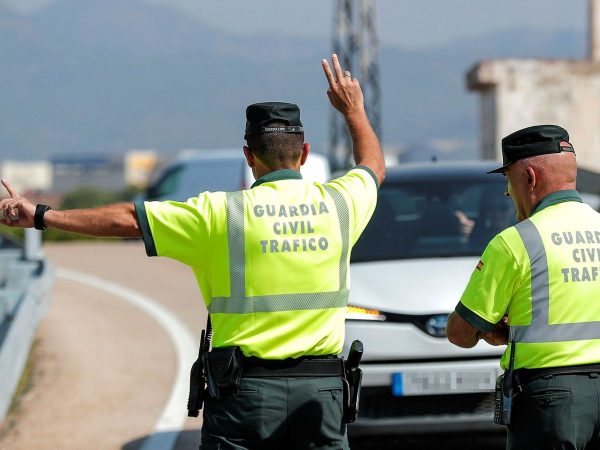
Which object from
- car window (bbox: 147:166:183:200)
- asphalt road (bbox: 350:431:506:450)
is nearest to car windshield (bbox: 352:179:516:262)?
asphalt road (bbox: 350:431:506:450)

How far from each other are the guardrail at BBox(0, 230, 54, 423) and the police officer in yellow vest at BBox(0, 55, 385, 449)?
4.04 meters

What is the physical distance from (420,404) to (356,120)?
2.55m

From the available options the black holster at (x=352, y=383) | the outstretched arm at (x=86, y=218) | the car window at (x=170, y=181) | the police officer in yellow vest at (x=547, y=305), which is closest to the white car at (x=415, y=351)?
the black holster at (x=352, y=383)

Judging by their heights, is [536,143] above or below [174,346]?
above

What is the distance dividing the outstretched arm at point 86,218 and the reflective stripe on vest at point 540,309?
1.23 meters

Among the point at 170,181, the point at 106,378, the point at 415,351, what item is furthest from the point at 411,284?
the point at 170,181

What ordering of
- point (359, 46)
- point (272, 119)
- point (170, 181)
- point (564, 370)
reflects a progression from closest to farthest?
point (564, 370) → point (272, 119) → point (170, 181) → point (359, 46)

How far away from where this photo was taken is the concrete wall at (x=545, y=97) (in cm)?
2305

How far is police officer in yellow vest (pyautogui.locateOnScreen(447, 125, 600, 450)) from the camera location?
13.4 ft

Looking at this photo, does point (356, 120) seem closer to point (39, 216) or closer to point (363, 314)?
point (39, 216)

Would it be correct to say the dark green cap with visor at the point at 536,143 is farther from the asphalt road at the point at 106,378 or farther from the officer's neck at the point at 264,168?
the asphalt road at the point at 106,378

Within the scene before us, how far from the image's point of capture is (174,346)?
473 inches

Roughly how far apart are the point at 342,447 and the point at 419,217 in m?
4.19

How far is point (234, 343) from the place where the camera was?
4.26 metres
